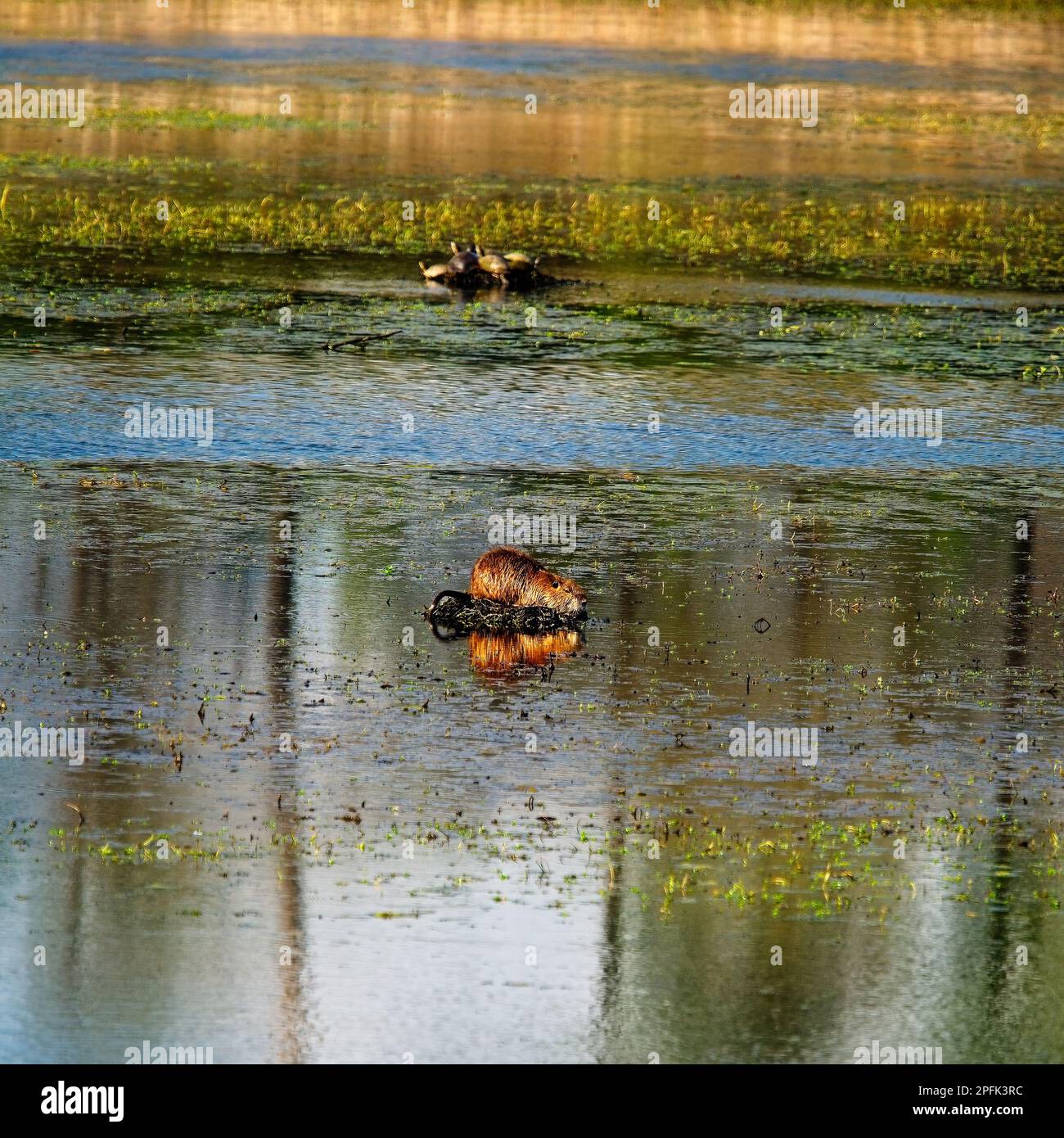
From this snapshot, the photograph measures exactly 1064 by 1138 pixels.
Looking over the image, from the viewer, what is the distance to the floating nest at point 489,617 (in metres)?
15.2

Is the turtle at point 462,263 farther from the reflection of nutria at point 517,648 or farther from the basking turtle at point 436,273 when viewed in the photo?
the reflection of nutria at point 517,648

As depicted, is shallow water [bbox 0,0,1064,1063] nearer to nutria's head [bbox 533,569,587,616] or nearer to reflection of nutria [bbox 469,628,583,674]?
reflection of nutria [bbox 469,628,583,674]

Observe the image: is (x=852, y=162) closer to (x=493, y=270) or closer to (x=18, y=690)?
(x=493, y=270)

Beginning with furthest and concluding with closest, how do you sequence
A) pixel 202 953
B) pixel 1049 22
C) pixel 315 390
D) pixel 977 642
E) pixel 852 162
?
pixel 1049 22
pixel 852 162
pixel 315 390
pixel 977 642
pixel 202 953

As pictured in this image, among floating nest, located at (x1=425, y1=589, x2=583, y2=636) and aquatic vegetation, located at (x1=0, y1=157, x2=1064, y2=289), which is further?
aquatic vegetation, located at (x1=0, y1=157, x2=1064, y2=289)

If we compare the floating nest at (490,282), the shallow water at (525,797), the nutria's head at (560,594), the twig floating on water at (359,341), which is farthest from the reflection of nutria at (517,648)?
the floating nest at (490,282)

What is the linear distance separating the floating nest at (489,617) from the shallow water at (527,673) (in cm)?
20

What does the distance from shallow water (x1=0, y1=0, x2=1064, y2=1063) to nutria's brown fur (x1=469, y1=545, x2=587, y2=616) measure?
298mm

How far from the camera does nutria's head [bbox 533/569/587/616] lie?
49.9 ft

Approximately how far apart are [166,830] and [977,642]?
6.27m

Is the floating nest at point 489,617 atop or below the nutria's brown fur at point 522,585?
below

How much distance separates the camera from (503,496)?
1928 cm

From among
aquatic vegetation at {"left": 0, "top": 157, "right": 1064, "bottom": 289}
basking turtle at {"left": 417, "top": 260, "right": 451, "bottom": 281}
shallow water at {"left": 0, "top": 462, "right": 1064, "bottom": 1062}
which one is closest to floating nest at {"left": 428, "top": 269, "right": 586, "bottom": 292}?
basking turtle at {"left": 417, "top": 260, "right": 451, "bottom": 281}
